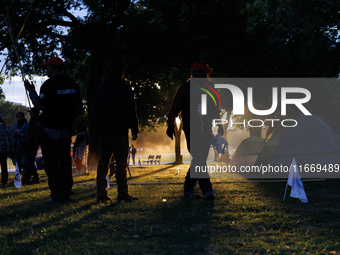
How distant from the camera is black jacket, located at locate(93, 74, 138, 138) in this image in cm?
693

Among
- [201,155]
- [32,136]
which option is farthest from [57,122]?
[32,136]

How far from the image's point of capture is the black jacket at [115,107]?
693cm

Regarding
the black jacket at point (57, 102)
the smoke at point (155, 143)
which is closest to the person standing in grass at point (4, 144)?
the black jacket at point (57, 102)

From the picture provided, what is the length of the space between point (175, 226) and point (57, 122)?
3.10 m

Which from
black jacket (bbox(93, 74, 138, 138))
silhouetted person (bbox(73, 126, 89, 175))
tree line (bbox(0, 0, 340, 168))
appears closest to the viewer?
black jacket (bbox(93, 74, 138, 138))

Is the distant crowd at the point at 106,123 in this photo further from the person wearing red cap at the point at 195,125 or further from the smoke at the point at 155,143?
the smoke at the point at 155,143

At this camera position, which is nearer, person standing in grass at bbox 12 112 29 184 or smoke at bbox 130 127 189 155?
person standing in grass at bbox 12 112 29 184

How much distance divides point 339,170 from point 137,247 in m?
9.31

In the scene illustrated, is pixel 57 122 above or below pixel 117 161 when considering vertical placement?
above

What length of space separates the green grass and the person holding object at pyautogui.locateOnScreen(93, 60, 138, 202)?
556 millimetres

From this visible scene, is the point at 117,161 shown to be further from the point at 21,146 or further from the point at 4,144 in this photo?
the point at 21,146

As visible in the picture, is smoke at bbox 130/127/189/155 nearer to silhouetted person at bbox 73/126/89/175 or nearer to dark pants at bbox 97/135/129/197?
silhouetted person at bbox 73/126/89/175

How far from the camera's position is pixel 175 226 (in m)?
4.99

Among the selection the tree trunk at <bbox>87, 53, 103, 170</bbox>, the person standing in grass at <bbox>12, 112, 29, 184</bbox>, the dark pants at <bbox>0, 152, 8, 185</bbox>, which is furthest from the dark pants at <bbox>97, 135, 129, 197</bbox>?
the tree trunk at <bbox>87, 53, 103, 170</bbox>
